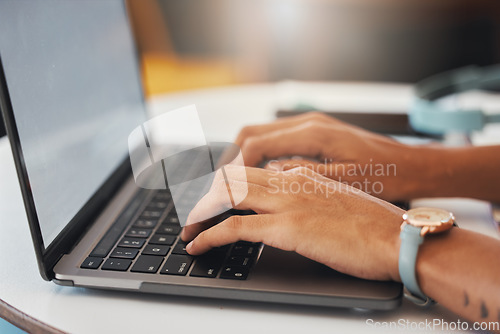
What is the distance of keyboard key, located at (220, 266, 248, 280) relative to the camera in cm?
48

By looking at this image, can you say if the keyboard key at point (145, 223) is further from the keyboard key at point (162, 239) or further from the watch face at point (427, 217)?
the watch face at point (427, 217)

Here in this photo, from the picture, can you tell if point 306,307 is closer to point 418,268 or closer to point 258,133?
point 418,268

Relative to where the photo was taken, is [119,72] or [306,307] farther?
[119,72]

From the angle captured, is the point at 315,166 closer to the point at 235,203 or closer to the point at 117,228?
the point at 235,203

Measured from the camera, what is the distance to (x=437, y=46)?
87.9 inches

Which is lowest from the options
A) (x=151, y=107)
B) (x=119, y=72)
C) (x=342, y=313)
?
(x=342, y=313)

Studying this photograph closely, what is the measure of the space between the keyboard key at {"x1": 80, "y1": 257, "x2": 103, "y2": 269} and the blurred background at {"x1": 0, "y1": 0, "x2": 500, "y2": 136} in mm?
1534

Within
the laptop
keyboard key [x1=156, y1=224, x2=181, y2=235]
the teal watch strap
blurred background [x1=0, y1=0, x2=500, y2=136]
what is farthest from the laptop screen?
blurred background [x1=0, y1=0, x2=500, y2=136]

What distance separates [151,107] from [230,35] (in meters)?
1.64

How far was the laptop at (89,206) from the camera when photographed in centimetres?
47

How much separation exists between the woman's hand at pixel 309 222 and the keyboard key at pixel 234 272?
3 cm

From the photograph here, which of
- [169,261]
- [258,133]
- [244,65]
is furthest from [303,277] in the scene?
[244,65]

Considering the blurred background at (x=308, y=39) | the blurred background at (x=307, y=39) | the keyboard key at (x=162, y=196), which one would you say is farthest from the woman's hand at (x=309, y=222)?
the blurred background at (x=308, y=39)

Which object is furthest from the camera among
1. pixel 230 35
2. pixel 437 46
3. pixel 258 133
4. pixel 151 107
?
pixel 230 35
